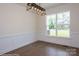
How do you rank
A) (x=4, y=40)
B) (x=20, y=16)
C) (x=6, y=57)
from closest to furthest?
(x=6, y=57) < (x=4, y=40) < (x=20, y=16)

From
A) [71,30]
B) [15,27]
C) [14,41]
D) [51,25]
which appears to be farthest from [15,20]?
[71,30]

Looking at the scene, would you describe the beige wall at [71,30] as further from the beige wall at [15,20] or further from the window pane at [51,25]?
the beige wall at [15,20]

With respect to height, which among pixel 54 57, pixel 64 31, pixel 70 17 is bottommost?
pixel 54 57

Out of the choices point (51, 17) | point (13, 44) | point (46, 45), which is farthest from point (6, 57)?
point (51, 17)

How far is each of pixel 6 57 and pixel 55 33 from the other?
0.80 meters

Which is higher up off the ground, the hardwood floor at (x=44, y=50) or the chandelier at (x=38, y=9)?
the chandelier at (x=38, y=9)

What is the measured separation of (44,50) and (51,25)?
0.42m

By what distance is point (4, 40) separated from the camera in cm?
130

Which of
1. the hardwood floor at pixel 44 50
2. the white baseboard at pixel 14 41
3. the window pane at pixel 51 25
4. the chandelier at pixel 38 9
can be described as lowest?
the hardwood floor at pixel 44 50

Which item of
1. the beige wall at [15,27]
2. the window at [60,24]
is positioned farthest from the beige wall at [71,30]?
the beige wall at [15,27]

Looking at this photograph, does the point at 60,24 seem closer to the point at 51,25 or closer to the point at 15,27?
the point at 51,25

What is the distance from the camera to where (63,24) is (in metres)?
1.40

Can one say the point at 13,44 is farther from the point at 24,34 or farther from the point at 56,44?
the point at 56,44

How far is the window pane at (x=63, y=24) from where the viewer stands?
4.54ft
